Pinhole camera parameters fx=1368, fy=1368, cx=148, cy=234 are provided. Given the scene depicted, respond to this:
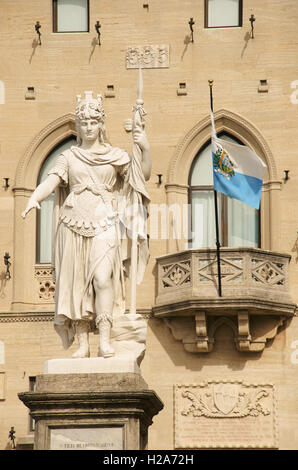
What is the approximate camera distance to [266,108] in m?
26.5

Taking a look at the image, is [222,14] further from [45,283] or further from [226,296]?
[45,283]

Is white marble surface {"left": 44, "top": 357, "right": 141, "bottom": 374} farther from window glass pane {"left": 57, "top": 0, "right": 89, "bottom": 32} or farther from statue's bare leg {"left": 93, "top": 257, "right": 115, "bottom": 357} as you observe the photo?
window glass pane {"left": 57, "top": 0, "right": 89, "bottom": 32}

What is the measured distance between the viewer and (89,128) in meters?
16.2

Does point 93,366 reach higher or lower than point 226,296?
lower

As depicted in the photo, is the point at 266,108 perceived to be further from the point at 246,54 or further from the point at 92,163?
the point at 92,163

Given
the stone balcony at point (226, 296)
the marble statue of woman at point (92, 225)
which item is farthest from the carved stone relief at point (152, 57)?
the marble statue of woman at point (92, 225)

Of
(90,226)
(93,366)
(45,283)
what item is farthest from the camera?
(45,283)

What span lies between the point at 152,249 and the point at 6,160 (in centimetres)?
341

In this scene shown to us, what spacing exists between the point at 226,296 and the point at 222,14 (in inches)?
232

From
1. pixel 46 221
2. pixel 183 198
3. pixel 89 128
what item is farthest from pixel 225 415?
pixel 89 128

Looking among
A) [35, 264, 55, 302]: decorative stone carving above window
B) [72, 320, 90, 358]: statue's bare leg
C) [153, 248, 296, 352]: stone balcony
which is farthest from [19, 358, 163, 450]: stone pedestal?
[35, 264, 55, 302]: decorative stone carving above window

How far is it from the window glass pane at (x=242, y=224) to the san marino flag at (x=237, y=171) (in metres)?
1.67

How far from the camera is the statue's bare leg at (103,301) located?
603 inches

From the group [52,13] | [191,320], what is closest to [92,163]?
[191,320]
